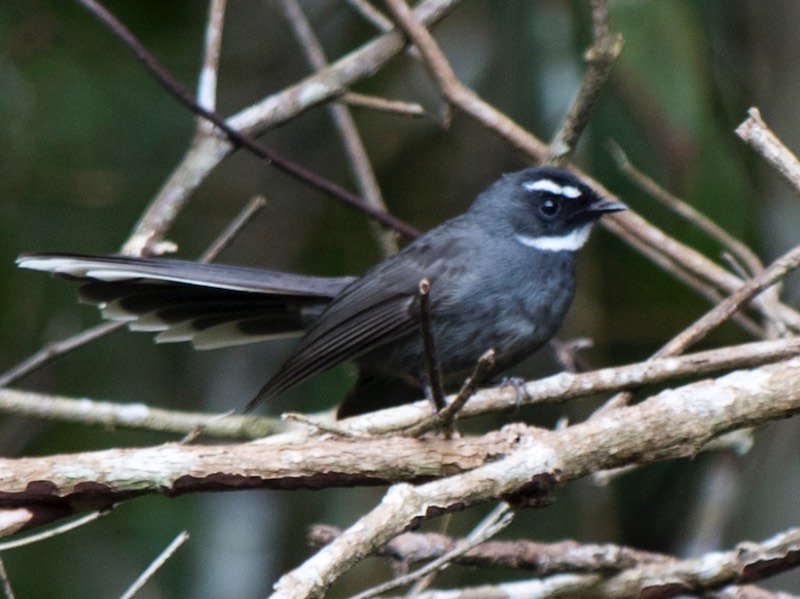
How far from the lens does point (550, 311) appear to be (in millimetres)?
4617

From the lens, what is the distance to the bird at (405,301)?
4461 mm

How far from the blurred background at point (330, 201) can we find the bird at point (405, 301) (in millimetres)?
612

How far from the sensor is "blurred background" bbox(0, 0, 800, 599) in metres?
5.19

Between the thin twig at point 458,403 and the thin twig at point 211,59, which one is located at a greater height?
the thin twig at point 211,59

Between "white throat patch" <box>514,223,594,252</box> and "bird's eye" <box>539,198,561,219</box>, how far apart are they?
0.30 ft

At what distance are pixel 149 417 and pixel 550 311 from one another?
1582mm

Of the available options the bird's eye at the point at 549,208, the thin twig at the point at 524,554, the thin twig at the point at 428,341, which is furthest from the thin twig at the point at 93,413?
the bird's eye at the point at 549,208

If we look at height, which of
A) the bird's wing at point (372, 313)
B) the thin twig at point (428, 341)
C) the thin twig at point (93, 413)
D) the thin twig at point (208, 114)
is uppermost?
the thin twig at point (208, 114)

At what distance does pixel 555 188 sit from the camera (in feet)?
15.8

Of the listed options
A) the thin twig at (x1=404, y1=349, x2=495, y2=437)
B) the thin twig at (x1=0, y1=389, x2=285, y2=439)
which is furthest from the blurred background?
the thin twig at (x1=404, y1=349, x2=495, y2=437)

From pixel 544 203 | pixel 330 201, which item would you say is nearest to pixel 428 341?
pixel 544 203

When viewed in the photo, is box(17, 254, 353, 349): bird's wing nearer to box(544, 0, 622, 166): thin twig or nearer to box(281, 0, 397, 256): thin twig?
box(281, 0, 397, 256): thin twig

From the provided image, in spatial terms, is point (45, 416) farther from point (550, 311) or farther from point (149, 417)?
point (550, 311)

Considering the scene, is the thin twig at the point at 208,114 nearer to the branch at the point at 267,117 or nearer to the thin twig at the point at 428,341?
the branch at the point at 267,117
